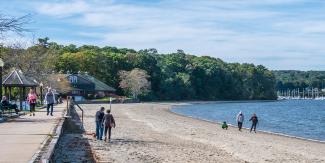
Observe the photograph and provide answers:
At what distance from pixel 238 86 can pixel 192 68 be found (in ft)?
78.3

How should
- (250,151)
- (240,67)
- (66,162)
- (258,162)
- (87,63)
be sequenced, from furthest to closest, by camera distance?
1. (240,67)
2. (87,63)
3. (250,151)
4. (258,162)
5. (66,162)

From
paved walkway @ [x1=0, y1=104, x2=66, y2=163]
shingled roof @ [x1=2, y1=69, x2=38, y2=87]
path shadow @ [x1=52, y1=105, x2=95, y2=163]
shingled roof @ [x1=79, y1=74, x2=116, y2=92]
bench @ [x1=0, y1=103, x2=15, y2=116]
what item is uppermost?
shingled roof @ [x1=79, y1=74, x2=116, y2=92]

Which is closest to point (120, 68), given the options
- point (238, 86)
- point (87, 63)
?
point (87, 63)

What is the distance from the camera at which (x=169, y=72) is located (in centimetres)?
15725

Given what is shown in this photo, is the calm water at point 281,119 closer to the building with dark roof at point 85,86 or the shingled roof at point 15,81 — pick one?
the shingled roof at point 15,81

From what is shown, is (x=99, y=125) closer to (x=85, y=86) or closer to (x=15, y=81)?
(x=15, y=81)

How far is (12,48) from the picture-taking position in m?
73.3

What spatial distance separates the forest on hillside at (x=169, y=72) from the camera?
131500 millimetres

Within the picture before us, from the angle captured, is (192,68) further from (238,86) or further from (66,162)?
(66,162)

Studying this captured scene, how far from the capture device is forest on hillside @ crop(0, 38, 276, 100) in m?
132

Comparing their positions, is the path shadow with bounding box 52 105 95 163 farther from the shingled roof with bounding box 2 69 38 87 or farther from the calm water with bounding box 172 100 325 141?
the calm water with bounding box 172 100 325 141

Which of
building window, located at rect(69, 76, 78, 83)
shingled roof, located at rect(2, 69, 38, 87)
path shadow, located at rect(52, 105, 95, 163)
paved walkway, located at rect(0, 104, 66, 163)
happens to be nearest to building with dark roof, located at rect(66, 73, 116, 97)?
building window, located at rect(69, 76, 78, 83)

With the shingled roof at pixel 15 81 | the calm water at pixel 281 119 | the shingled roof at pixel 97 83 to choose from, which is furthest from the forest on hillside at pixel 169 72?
the shingled roof at pixel 15 81

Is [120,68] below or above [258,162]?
above
